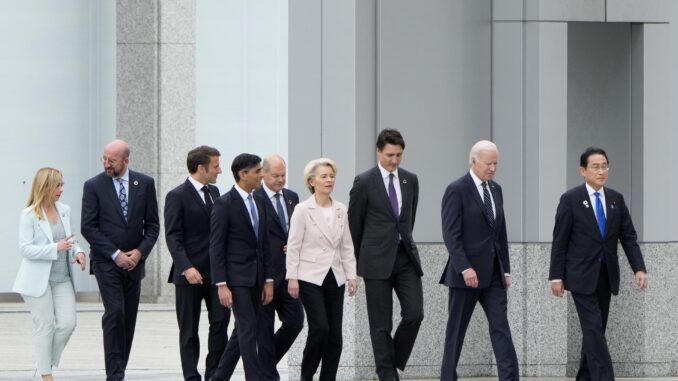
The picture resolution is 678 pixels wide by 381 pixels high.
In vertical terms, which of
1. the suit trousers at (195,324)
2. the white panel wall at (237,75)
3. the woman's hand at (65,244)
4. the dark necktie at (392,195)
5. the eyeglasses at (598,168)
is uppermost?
the white panel wall at (237,75)

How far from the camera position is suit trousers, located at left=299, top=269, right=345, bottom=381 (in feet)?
37.8

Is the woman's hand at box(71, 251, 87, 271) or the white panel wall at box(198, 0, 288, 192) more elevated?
the white panel wall at box(198, 0, 288, 192)

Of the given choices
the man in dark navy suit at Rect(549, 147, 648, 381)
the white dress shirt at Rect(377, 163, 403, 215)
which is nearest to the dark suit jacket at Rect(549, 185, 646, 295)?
the man in dark navy suit at Rect(549, 147, 648, 381)

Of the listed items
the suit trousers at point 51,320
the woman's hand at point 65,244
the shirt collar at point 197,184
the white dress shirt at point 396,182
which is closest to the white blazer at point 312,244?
the white dress shirt at point 396,182

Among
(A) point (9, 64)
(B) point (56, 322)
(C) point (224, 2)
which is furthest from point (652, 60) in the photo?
(A) point (9, 64)

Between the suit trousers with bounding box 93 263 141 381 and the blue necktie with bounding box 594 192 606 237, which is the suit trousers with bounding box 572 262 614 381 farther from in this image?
the suit trousers with bounding box 93 263 141 381

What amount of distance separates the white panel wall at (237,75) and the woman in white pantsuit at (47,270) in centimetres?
871

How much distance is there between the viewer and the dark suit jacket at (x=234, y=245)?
11250mm

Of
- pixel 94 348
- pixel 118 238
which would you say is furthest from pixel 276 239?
pixel 94 348

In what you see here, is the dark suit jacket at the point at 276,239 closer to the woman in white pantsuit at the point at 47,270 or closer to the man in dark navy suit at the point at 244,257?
the man in dark navy suit at the point at 244,257

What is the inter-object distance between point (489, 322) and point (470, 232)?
63 centimetres

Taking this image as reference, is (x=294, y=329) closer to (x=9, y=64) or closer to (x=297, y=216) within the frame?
(x=297, y=216)

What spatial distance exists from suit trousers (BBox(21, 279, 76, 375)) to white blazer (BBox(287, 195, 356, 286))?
1829mm

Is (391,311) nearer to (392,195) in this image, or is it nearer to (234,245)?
(392,195)
